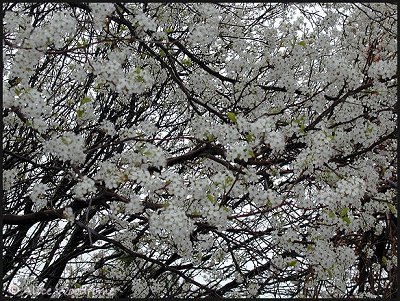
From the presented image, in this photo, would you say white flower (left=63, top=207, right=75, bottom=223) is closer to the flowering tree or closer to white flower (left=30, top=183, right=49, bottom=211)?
the flowering tree

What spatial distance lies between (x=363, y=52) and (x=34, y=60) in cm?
352

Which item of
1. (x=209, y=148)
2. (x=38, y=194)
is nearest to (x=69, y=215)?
(x=38, y=194)

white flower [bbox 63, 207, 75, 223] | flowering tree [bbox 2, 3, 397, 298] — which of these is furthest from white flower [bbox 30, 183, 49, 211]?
white flower [bbox 63, 207, 75, 223]

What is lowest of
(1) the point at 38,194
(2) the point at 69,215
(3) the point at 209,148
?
(2) the point at 69,215

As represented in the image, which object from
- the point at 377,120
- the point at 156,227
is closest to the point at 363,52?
the point at 377,120

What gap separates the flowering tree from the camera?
3611 millimetres

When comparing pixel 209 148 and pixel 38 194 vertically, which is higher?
pixel 209 148

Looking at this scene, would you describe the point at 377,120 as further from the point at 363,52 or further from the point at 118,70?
the point at 118,70

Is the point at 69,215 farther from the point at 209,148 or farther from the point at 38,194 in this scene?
the point at 209,148

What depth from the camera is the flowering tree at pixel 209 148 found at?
3611 mm

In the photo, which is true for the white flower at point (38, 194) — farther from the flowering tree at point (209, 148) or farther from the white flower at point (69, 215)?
the white flower at point (69, 215)

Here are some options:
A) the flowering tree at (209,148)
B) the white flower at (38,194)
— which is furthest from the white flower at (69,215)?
the white flower at (38,194)

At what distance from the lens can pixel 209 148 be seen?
4125mm

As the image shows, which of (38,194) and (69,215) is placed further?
(38,194)
